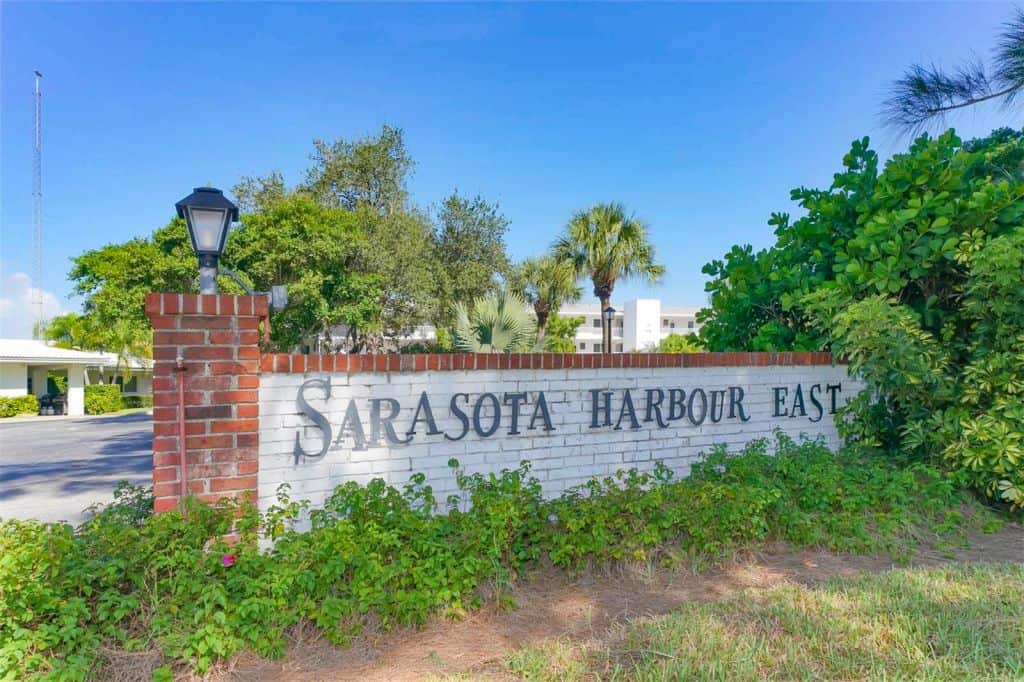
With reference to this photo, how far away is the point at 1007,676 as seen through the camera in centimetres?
250

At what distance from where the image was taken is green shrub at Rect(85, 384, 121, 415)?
81.7ft

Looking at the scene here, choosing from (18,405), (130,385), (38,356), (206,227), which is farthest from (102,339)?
(206,227)

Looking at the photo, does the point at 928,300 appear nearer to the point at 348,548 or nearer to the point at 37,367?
the point at 348,548

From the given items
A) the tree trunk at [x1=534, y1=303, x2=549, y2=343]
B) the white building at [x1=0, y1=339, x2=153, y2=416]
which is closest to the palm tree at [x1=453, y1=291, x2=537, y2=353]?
the tree trunk at [x1=534, y1=303, x2=549, y2=343]

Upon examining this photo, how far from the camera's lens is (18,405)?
23.6m

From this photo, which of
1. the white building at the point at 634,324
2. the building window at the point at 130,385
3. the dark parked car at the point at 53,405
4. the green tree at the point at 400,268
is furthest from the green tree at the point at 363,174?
the white building at the point at 634,324

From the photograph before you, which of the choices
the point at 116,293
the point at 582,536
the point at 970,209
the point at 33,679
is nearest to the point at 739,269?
the point at 970,209

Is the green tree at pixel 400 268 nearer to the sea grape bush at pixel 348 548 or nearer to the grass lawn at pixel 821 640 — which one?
the sea grape bush at pixel 348 548

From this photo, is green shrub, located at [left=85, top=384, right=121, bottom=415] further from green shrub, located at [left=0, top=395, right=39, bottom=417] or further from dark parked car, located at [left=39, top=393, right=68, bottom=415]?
green shrub, located at [left=0, top=395, right=39, bottom=417]

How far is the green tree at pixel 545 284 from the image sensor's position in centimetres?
2278

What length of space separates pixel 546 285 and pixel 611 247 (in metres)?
3.76

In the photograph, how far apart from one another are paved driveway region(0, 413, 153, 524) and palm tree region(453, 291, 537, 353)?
503 cm

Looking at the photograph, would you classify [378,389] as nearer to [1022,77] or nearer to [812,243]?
[812,243]

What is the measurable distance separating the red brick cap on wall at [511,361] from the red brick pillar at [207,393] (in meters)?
0.21
